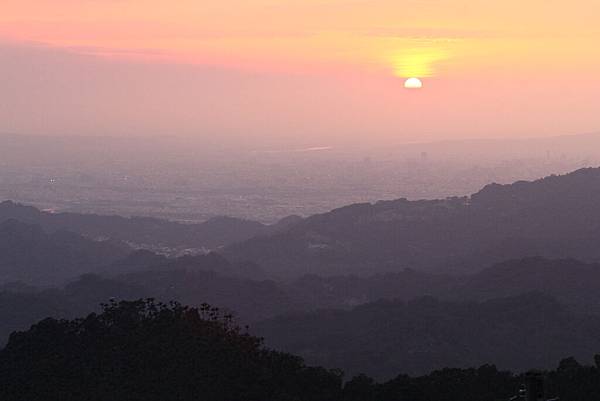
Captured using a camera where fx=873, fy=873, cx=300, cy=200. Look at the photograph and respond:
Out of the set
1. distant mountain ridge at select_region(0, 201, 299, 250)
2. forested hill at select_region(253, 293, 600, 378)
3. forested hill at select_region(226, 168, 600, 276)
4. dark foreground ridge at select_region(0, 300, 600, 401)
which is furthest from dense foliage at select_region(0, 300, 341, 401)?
distant mountain ridge at select_region(0, 201, 299, 250)

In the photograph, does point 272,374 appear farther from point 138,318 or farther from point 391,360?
point 391,360

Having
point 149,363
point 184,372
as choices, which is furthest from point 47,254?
point 184,372

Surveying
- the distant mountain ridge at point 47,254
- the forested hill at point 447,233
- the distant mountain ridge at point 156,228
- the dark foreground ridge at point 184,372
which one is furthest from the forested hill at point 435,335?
the distant mountain ridge at point 156,228

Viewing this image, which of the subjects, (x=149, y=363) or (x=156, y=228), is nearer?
(x=149, y=363)

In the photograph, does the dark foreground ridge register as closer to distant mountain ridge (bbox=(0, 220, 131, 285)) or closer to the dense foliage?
the dense foliage

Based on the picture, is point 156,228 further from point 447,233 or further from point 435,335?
point 435,335

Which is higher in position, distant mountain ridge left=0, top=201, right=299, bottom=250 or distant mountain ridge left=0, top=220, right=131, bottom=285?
distant mountain ridge left=0, top=201, right=299, bottom=250
